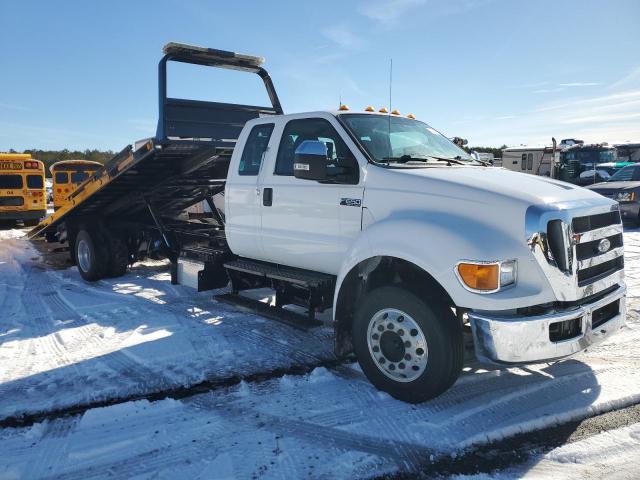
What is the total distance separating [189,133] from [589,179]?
17762 mm

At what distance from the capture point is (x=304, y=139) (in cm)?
486

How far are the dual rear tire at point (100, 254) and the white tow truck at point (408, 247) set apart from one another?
7.45 feet

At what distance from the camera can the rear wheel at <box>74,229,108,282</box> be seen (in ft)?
25.9

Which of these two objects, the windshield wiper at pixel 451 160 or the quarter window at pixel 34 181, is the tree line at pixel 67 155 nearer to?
the quarter window at pixel 34 181

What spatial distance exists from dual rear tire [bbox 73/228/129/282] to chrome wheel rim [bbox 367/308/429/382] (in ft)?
18.2

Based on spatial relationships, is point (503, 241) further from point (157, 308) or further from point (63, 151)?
point (63, 151)

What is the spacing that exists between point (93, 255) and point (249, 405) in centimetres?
520

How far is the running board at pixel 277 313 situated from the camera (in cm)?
465

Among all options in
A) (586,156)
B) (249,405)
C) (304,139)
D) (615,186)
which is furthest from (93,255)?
(586,156)

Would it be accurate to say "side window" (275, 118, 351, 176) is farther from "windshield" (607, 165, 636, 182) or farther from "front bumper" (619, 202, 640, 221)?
"windshield" (607, 165, 636, 182)

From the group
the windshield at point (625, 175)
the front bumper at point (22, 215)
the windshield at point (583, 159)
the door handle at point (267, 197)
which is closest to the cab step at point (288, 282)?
the door handle at point (267, 197)

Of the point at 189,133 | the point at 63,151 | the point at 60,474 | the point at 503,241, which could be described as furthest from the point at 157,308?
the point at 63,151

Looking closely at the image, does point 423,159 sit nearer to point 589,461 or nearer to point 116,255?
point 589,461

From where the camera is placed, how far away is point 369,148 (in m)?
4.32
